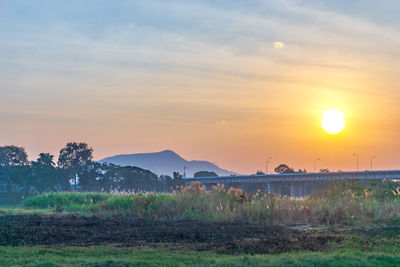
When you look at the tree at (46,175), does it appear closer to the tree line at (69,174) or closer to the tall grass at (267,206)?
the tree line at (69,174)

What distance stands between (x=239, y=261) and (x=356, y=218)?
11.1m

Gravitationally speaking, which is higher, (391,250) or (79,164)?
(79,164)

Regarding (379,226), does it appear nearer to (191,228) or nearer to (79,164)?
(191,228)

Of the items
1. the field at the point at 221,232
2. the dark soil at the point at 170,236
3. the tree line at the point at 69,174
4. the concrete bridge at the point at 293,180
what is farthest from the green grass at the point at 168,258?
the concrete bridge at the point at 293,180

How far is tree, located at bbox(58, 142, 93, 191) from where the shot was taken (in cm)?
8981

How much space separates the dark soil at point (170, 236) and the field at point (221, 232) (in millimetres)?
29

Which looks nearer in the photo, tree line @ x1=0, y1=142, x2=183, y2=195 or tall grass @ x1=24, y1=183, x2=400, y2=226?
tall grass @ x1=24, y1=183, x2=400, y2=226

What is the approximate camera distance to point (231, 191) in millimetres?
26688

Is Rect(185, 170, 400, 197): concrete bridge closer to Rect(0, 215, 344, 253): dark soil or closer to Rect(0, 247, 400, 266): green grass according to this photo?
Rect(0, 215, 344, 253): dark soil

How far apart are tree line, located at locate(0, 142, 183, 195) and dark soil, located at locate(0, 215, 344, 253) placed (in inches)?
2572

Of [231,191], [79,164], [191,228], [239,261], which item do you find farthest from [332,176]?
[239,261]

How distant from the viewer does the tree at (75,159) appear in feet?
295

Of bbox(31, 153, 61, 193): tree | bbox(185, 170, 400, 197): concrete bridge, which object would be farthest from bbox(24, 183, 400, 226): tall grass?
bbox(185, 170, 400, 197): concrete bridge

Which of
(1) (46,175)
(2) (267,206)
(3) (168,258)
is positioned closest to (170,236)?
(3) (168,258)
